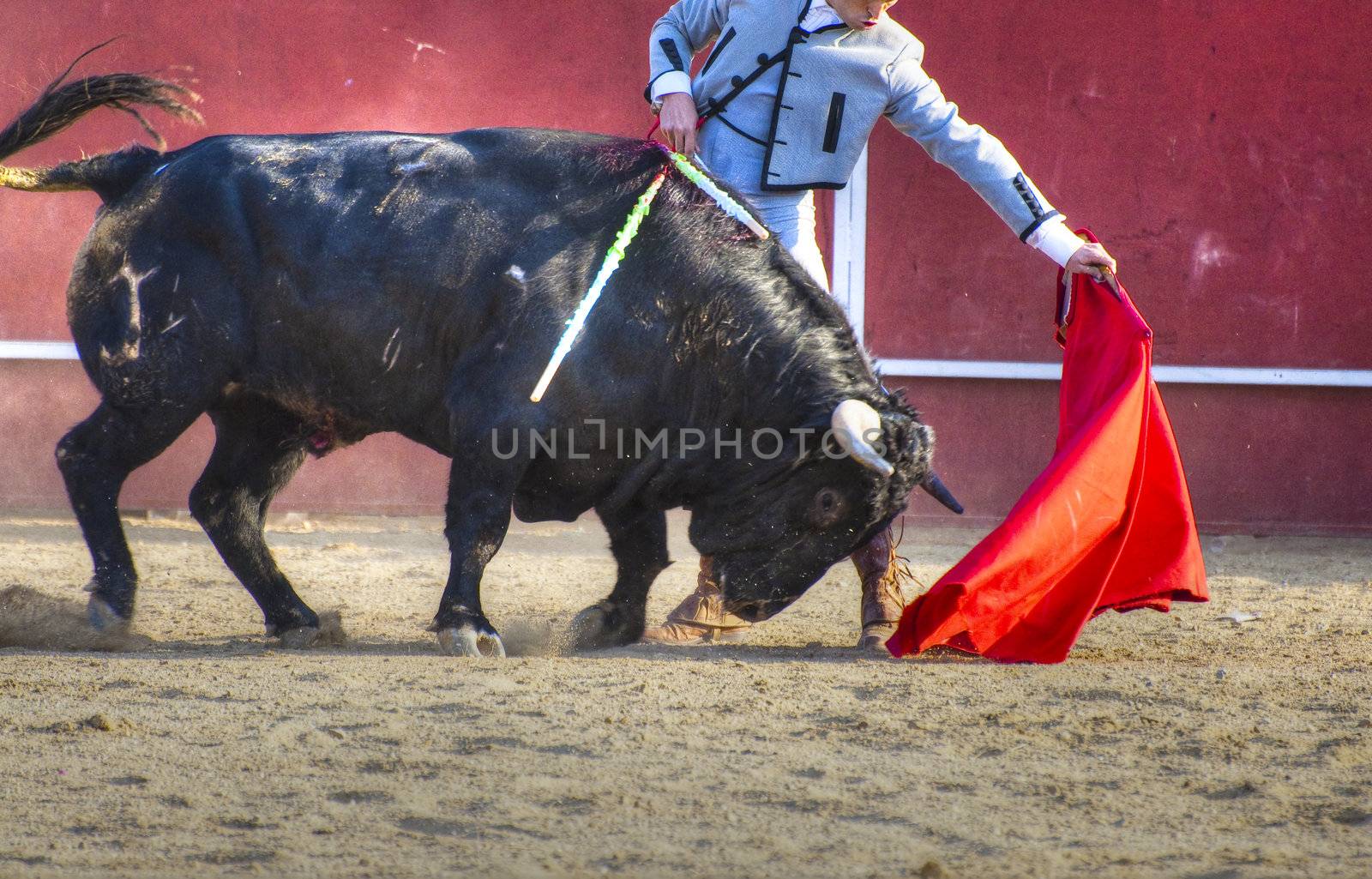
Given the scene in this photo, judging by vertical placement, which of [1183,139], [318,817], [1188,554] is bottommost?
[318,817]

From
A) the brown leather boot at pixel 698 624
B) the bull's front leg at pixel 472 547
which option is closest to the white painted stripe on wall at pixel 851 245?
the brown leather boot at pixel 698 624

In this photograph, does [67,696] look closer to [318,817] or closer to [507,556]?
[318,817]

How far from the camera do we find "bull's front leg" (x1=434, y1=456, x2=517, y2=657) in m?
3.82

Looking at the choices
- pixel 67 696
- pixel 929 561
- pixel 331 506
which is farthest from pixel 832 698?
pixel 331 506

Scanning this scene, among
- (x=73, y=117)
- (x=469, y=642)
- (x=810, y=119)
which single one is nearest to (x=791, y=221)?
(x=810, y=119)

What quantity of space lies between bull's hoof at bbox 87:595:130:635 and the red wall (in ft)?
8.73

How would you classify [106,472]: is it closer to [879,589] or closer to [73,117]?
[73,117]

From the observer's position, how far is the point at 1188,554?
3.89 metres

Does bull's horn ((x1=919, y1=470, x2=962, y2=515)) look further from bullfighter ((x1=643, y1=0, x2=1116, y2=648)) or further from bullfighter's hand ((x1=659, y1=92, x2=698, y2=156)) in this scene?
bullfighter's hand ((x1=659, y1=92, x2=698, y2=156))

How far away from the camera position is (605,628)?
418 cm

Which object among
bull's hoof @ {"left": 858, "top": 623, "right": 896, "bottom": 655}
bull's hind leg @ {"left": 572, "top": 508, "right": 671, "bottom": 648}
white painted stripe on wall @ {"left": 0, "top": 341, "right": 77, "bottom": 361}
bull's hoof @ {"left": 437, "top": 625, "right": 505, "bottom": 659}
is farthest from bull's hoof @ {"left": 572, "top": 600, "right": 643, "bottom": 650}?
white painted stripe on wall @ {"left": 0, "top": 341, "right": 77, "bottom": 361}

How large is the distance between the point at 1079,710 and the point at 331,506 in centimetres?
425

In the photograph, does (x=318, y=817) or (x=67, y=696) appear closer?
(x=318, y=817)

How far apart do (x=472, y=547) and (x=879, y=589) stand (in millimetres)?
1184
